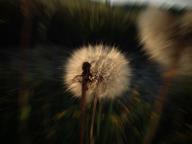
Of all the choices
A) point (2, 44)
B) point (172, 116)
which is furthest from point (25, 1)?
point (172, 116)

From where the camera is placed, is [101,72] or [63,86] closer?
[101,72]

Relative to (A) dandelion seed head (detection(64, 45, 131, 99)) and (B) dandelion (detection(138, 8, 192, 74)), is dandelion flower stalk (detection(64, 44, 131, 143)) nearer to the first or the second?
(A) dandelion seed head (detection(64, 45, 131, 99))

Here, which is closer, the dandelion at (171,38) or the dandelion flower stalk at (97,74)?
the dandelion at (171,38)

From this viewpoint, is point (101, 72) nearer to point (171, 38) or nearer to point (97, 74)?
point (97, 74)

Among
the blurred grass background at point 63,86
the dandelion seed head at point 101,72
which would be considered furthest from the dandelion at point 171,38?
the blurred grass background at point 63,86

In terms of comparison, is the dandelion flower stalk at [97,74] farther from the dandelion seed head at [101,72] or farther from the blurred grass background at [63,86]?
the blurred grass background at [63,86]

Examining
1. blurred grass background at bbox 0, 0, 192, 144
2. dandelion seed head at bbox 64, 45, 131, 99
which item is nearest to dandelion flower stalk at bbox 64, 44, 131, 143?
dandelion seed head at bbox 64, 45, 131, 99

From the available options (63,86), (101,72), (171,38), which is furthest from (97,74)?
(63,86)

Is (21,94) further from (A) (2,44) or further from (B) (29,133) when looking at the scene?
(A) (2,44)
